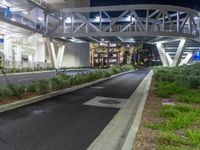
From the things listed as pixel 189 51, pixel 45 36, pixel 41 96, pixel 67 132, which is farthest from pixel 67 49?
pixel 67 132

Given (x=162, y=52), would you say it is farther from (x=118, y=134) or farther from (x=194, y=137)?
(x=194, y=137)

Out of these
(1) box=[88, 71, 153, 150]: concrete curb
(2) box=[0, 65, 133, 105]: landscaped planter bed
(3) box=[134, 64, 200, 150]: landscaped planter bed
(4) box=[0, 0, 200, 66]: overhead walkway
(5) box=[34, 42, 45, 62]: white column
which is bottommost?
(1) box=[88, 71, 153, 150]: concrete curb

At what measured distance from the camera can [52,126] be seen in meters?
7.68

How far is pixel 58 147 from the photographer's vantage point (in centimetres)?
588

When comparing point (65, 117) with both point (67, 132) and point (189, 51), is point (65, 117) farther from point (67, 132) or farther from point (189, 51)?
point (189, 51)

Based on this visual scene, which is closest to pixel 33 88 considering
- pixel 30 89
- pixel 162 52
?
pixel 30 89

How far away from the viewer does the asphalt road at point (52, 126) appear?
20.0ft

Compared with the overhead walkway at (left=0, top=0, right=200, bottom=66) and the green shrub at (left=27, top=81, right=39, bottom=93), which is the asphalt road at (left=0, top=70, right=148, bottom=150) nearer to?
the green shrub at (left=27, top=81, right=39, bottom=93)

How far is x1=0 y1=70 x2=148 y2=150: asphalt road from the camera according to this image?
6.10 metres

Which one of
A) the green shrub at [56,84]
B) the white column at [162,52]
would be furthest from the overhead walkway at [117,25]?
the green shrub at [56,84]

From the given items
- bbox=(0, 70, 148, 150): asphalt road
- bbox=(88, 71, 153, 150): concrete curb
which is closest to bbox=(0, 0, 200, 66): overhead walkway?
bbox=(0, 70, 148, 150): asphalt road

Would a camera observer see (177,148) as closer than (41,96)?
Yes

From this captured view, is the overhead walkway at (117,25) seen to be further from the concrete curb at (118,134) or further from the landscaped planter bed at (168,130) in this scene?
the landscaped planter bed at (168,130)

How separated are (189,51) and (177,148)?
66.2 meters
